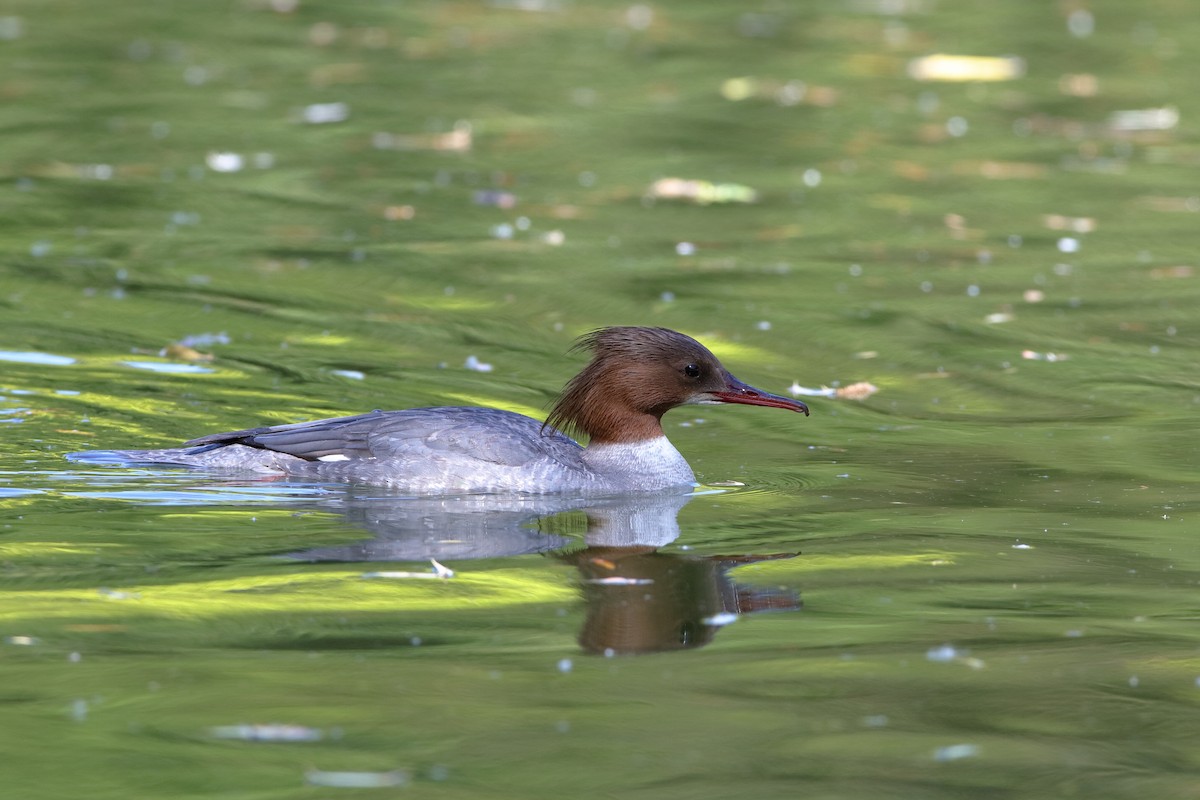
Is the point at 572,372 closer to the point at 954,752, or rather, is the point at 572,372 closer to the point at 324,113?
the point at 954,752

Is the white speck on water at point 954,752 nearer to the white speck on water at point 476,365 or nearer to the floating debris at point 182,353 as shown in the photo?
the white speck on water at point 476,365

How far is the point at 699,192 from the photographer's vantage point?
17797 millimetres

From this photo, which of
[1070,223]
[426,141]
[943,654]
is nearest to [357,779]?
[943,654]

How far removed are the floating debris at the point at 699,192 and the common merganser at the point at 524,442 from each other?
7.76 meters

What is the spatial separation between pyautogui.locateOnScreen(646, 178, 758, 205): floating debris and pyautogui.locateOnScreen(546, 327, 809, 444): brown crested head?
7.79 m

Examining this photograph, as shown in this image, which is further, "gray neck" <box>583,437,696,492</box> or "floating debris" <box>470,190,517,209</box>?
"floating debris" <box>470,190,517,209</box>

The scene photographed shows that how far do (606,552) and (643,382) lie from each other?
1581mm

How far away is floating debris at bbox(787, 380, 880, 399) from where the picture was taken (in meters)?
11.8

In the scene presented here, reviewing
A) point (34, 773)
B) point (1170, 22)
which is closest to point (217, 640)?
point (34, 773)

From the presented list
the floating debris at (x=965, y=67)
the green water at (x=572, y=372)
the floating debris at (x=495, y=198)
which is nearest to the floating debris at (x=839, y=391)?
the green water at (x=572, y=372)

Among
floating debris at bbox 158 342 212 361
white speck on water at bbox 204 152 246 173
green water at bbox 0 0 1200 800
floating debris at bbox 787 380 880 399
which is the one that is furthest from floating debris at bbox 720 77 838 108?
floating debris at bbox 158 342 212 361

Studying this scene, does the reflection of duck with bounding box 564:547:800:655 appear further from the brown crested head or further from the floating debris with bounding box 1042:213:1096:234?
the floating debris with bounding box 1042:213:1096:234

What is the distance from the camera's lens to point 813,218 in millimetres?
16953

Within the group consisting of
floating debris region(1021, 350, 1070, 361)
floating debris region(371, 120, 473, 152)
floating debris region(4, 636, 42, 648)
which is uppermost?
floating debris region(371, 120, 473, 152)
